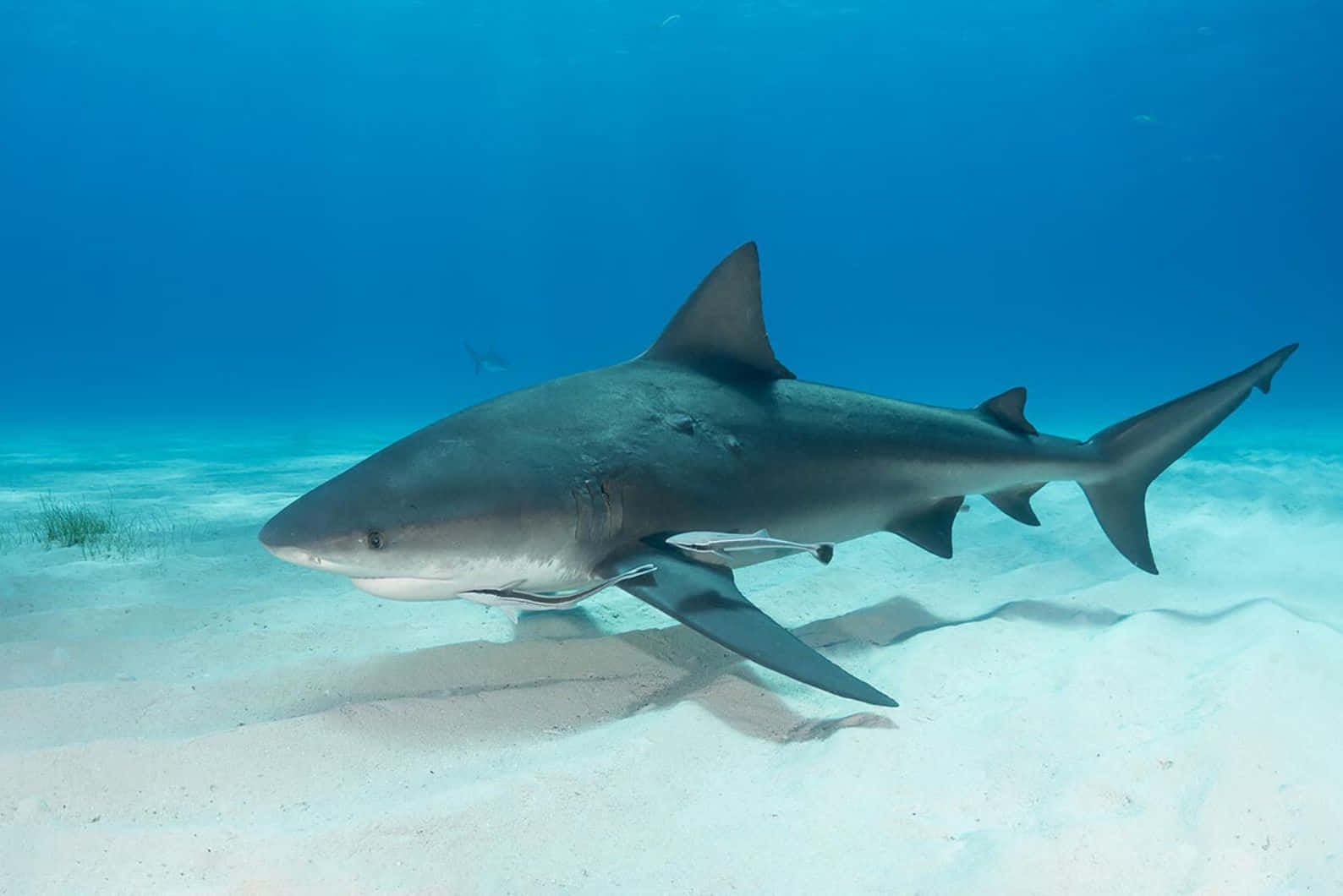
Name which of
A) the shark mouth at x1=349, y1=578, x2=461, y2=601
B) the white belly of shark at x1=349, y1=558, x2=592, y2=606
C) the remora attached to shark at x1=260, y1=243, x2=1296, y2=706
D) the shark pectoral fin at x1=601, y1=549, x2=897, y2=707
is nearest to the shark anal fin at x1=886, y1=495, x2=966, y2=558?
the remora attached to shark at x1=260, y1=243, x2=1296, y2=706

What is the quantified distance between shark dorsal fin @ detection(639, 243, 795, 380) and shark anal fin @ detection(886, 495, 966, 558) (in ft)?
4.13

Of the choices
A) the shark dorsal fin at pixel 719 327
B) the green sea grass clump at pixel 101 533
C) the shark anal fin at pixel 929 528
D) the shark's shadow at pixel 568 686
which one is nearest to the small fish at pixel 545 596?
the shark's shadow at pixel 568 686

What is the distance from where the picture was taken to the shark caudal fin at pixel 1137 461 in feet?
14.8

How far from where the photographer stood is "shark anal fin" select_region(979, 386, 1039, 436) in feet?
15.0

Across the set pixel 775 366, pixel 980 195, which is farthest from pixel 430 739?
pixel 980 195

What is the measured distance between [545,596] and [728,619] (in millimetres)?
679

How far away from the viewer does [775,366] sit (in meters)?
4.06

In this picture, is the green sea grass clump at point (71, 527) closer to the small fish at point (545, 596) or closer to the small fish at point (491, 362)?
the small fish at point (545, 596)

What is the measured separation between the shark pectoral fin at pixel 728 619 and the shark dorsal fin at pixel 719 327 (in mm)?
1285

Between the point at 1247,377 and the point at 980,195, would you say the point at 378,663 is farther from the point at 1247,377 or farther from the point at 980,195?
the point at 980,195

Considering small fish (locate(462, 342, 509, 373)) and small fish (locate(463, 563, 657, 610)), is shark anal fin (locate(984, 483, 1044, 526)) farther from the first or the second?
small fish (locate(462, 342, 509, 373))

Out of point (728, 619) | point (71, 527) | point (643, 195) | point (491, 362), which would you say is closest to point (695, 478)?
point (728, 619)

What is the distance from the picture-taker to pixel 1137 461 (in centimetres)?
457

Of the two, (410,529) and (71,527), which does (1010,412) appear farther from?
(71,527)
